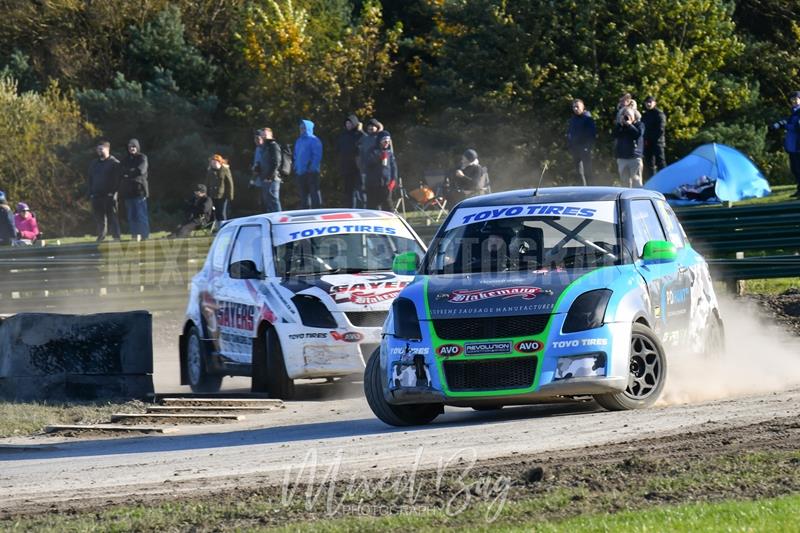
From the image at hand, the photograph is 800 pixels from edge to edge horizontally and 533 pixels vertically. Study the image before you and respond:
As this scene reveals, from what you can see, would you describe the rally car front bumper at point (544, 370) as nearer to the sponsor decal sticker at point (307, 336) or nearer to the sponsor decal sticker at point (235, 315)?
the sponsor decal sticker at point (307, 336)

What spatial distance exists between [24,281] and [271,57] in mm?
26343

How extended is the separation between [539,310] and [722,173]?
18032 millimetres

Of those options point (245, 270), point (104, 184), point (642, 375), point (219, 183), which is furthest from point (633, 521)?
point (104, 184)

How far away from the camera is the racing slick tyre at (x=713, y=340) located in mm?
11641

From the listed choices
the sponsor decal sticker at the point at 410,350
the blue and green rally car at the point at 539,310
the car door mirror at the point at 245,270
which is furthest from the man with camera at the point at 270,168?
the sponsor decal sticker at the point at 410,350

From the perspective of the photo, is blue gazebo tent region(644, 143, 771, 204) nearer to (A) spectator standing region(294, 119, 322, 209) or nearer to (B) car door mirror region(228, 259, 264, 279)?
(A) spectator standing region(294, 119, 322, 209)

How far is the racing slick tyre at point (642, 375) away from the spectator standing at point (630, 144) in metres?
12.8

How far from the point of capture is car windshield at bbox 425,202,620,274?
10.6 metres

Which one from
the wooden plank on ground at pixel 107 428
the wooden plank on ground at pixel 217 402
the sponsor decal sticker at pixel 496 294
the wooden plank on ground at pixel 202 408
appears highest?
the sponsor decal sticker at pixel 496 294

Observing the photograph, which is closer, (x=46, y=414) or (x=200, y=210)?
(x=46, y=414)

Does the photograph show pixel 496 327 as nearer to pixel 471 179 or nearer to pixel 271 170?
pixel 471 179

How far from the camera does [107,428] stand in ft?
37.8

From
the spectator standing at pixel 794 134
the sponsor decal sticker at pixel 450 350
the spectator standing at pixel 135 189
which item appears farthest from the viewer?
the spectator standing at pixel 135 189

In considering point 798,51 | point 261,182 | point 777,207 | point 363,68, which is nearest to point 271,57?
point 363,68
